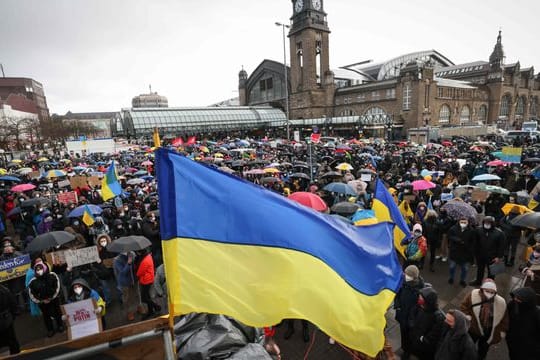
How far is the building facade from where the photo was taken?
47719 mm

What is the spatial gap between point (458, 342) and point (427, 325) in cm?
58

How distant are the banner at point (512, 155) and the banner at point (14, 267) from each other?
1627 cm

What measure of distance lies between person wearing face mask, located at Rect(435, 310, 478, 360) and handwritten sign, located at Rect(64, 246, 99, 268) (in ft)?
20.1

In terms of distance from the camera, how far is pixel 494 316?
402cm

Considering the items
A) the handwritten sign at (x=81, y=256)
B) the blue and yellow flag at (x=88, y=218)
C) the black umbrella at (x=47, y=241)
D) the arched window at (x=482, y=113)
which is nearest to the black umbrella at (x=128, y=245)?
the handwritten sign at (x=81, y=256)

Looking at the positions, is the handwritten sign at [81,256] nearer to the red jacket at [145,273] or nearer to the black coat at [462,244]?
the red jacket at [145,273]

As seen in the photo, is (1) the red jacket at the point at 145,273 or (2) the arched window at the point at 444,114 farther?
(2) the arched window at the point at 444,114

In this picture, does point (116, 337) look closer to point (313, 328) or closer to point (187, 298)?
point (187, 298)

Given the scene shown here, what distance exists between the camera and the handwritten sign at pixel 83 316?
4191mm

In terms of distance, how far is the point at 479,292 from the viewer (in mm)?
4160

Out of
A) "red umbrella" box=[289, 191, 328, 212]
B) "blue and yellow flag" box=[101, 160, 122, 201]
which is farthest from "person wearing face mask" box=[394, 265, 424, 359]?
"blue and yellow flag" box=[101, 160, 122, 201]

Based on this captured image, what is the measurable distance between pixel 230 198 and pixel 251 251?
0.52 meters

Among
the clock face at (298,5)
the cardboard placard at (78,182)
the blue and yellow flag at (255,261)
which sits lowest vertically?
the cardboard placard at (78,182)

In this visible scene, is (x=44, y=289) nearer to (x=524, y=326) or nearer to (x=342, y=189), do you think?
(x=524, y=326)
